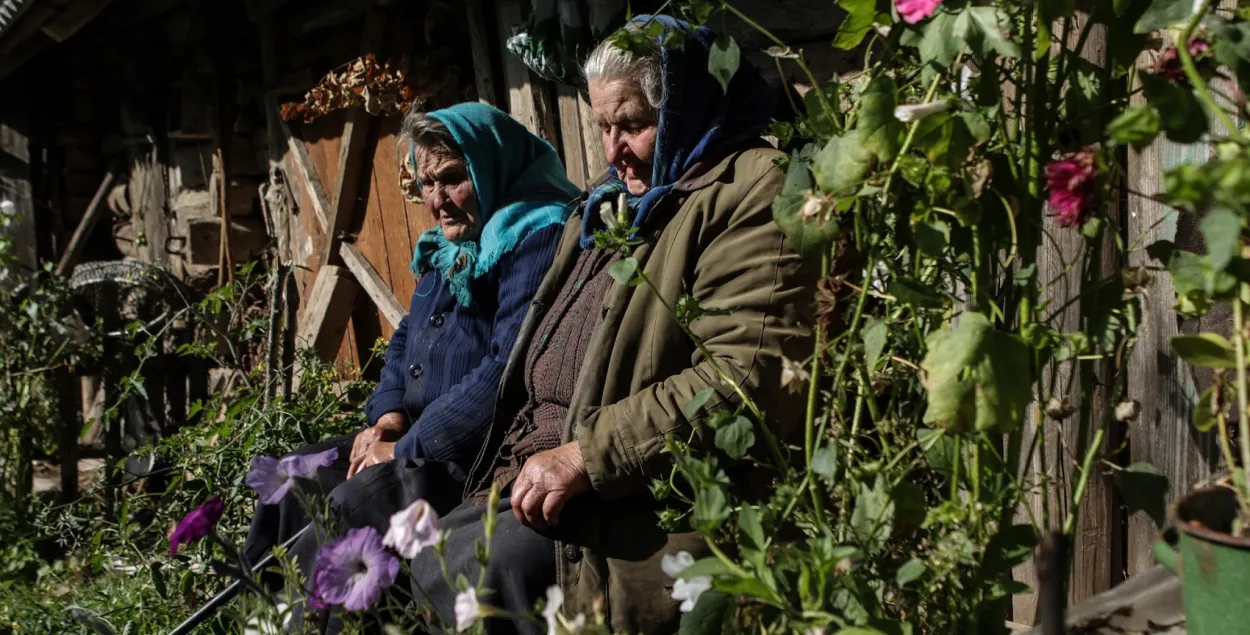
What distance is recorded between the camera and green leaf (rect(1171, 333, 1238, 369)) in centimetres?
111

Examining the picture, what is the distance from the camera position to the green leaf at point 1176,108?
3.55 feet

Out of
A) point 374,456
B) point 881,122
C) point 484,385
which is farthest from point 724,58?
point 374,456

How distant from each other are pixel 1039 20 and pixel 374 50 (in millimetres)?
3920

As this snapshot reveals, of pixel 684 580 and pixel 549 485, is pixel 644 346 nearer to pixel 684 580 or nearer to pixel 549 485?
pixel 549 485

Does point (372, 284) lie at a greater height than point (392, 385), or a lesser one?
greater

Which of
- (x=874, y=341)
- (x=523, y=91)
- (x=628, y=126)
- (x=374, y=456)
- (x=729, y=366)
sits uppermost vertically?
(x=523, y=91)

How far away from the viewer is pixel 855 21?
135 cm

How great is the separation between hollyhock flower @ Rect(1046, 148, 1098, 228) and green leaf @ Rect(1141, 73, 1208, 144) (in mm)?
79

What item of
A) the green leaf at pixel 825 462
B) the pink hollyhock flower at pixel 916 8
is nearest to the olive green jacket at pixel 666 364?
the green leaf at pixel 825 462

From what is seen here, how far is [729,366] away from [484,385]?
88 centimetres

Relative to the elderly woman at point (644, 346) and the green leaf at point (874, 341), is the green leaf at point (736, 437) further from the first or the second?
the elderly woman at point (644, 346)

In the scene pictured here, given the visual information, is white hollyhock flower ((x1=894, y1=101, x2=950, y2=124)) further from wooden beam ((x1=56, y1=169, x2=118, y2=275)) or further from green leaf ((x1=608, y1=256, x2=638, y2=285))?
wooden beam ((x1=56, y1=169, x2=118, y2=275))

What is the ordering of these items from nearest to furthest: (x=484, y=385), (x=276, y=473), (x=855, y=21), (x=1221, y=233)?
(x=1221, y=233) → (x=855, y=21) → (x=276, y=473) → (x=484, y=385)

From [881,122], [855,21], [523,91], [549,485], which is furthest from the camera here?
[523,91]
